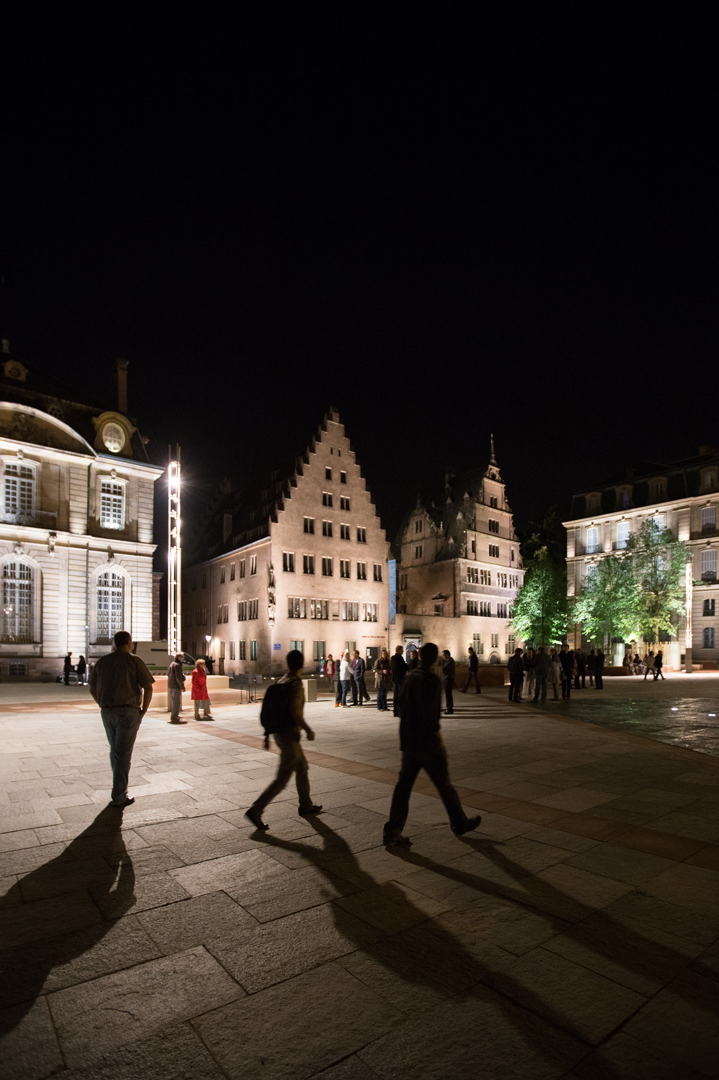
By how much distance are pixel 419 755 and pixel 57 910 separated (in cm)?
336

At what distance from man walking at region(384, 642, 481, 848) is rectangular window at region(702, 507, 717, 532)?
5318 centimetres

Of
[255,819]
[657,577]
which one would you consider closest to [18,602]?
[255,819]

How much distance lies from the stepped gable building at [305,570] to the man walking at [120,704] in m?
33.3

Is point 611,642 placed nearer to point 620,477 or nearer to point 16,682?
point 620,477

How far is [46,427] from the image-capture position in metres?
37.2

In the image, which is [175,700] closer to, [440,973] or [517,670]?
[517,670]

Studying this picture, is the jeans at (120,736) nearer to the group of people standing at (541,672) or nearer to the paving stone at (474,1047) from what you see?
the paving stone at (474,1047)

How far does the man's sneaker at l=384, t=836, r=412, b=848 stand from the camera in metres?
6.21

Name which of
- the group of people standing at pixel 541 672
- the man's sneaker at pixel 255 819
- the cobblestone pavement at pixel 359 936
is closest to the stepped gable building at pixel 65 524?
the group of people standing at pixel 541 672

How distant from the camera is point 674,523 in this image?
5409 cm

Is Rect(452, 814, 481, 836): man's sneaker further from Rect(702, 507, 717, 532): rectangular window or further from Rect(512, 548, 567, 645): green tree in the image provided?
Rect(702, 507, 717, 532): rectangular window

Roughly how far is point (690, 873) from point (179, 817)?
5.37 meters

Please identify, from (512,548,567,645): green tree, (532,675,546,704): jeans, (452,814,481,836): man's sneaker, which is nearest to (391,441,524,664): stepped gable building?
(512,548,567,645): green tree

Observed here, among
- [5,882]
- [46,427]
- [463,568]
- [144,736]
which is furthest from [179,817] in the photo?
[463,568]
